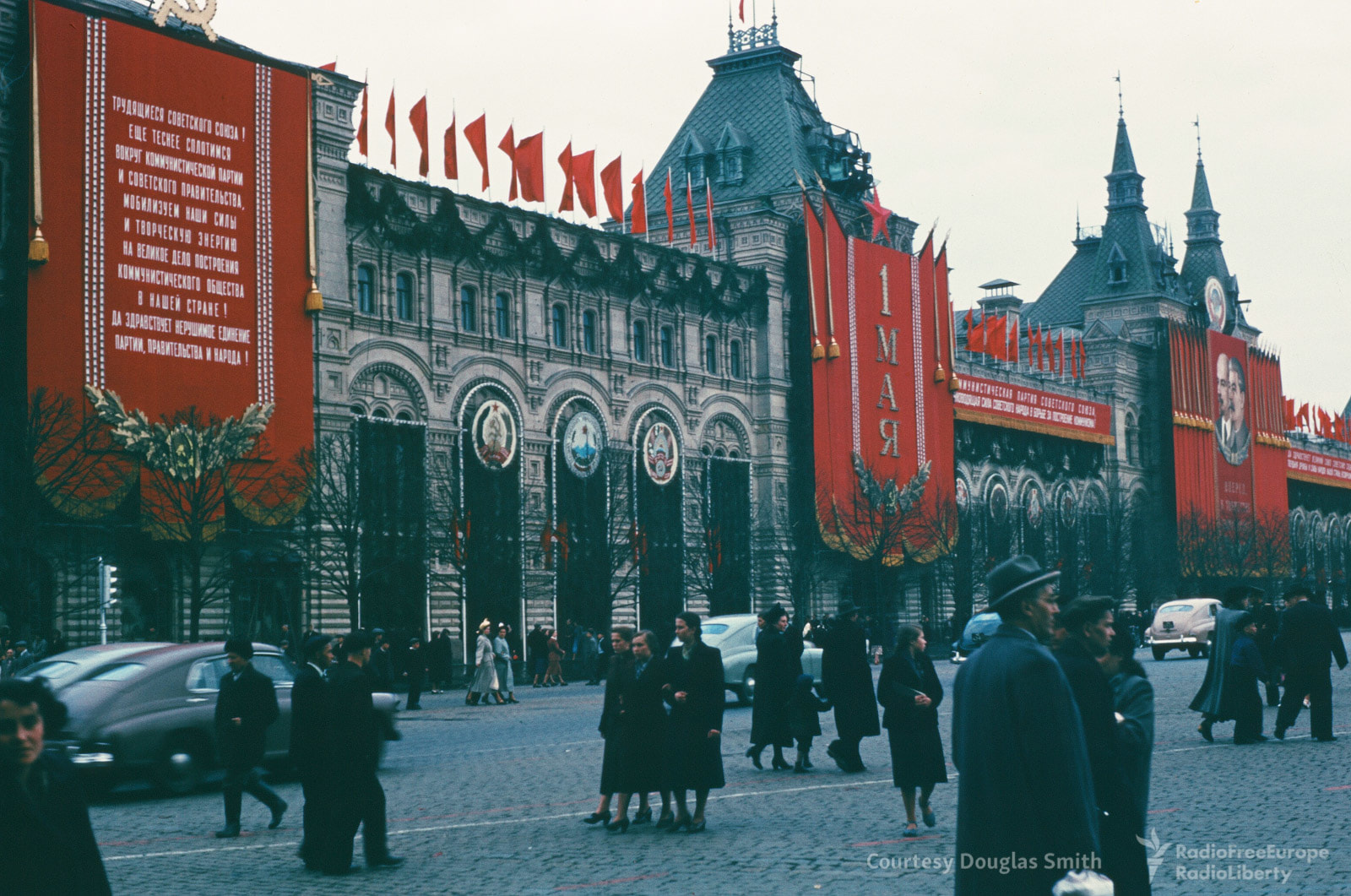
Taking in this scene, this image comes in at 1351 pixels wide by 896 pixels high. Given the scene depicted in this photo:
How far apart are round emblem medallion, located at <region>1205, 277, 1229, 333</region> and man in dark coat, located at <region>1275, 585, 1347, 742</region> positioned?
272 feet

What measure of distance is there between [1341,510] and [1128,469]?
36.2 meters

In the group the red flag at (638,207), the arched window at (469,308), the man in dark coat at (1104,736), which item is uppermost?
the red flag at (638,207)

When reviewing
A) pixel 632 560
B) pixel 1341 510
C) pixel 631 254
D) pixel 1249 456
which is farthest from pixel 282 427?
pixel 1341 510

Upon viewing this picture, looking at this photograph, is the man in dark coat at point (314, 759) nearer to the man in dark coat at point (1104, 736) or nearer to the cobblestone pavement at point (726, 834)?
the cobblestone pavement at point (726, 834)

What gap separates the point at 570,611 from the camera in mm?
→ 50594

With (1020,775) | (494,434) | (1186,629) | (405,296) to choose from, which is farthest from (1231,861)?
(494,434)

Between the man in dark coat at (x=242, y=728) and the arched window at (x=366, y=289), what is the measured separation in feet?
109

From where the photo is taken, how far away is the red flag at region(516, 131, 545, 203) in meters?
48.8

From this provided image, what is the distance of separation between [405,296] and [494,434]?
4.91 meters

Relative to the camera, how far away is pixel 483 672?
3381 centimetres

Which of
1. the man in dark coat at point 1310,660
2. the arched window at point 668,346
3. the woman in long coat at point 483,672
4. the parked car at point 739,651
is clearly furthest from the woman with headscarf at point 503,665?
the arched window at point 668,346

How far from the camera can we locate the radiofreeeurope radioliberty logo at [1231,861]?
1018 cm

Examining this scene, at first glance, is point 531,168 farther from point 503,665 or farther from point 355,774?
point 355,774

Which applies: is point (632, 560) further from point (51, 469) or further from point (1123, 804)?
point (1123, 804)
